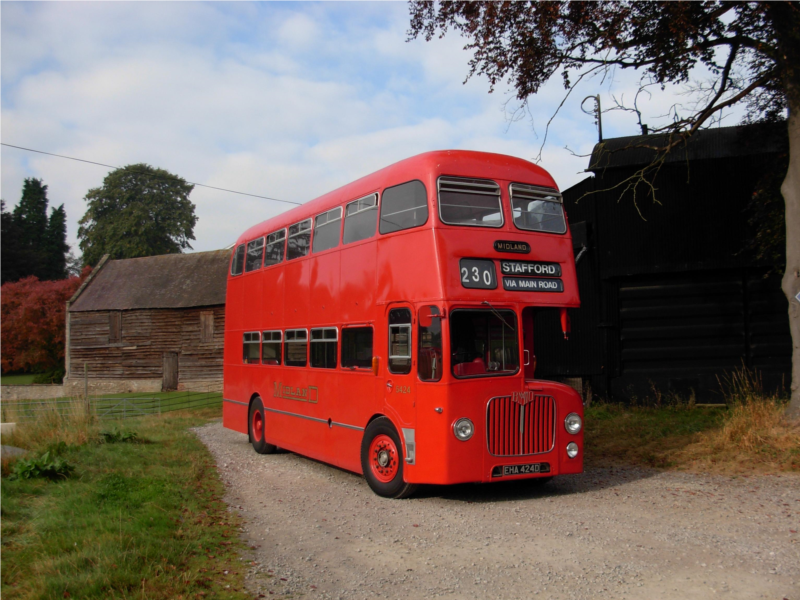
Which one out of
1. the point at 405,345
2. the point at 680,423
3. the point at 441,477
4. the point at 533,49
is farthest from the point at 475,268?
the point at 680,423

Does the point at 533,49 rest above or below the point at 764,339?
above

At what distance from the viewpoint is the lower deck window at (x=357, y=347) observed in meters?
9.95

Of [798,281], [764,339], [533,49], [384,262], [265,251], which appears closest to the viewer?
[384,262]

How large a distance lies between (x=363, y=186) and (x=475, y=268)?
2702mm

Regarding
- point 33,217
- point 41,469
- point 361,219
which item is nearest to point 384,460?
point 361,219

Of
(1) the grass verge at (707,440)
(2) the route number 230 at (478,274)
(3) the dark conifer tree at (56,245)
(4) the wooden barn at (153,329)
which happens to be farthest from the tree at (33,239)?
(2) the route number 230 at (478,274)

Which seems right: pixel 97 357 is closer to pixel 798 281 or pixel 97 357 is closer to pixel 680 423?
pixel 680 423

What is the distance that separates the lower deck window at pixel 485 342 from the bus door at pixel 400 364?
24.8 inches

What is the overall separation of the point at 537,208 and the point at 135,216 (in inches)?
2156

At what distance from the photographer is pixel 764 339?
57.4ft

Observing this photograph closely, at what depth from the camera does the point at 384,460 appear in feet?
30.6

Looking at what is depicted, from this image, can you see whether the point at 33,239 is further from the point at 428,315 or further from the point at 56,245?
the point at 428,315

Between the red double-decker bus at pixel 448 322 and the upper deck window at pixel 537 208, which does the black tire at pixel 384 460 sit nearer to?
the red double-decker bus at pixel 448 322

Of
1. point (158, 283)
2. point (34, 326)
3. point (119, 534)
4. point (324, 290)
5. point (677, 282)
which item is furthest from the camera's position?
point (34, 326)
